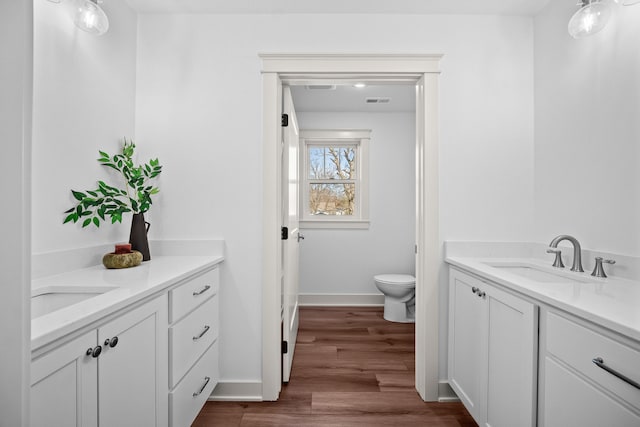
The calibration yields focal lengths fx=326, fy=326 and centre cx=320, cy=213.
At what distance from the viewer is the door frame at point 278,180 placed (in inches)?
79.8

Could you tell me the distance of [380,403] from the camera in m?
1.97

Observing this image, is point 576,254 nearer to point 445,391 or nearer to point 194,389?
point 445,391

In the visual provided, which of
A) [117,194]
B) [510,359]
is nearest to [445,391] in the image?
[510,359]

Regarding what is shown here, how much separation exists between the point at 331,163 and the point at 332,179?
0.21m

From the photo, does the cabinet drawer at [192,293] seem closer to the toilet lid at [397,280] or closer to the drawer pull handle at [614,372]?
the drawer pull handle at [614,372]

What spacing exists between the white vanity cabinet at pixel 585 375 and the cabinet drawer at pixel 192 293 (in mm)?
1480

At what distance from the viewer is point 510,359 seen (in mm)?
1362

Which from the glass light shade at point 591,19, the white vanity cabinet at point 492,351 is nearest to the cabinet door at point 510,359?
the white vanity cabinet at point 492,351

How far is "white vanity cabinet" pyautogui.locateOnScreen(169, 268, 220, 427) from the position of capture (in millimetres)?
1437

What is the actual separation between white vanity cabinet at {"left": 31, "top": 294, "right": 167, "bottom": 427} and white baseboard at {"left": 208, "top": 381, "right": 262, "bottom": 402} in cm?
72

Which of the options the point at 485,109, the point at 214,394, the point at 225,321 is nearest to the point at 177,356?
the point at 225,321

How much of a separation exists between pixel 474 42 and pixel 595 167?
40.5 inches

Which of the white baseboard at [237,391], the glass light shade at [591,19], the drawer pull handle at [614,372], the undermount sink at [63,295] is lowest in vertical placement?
the white baseboard at [237,391]

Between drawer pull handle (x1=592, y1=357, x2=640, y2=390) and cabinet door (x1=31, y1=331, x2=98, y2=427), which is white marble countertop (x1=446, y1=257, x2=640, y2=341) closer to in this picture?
drawer pull handle (x1=592, y1=357, x2=640, y2=390)
